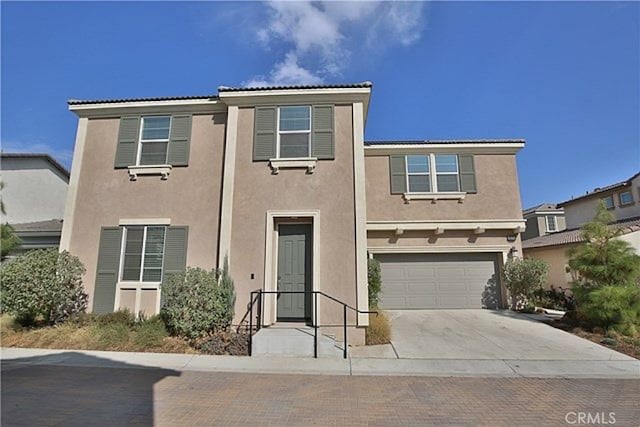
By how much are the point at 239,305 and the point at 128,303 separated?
3.18m

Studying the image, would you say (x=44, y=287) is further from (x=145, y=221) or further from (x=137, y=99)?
(x=137, y=99)

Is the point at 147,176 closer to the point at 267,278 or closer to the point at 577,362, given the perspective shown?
the point at 267,278

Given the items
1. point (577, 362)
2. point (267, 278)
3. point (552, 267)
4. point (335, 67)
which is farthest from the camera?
point (552, 267)

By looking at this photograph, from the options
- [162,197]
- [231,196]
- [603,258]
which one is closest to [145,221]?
[162,197]

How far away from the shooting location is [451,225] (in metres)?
12.4

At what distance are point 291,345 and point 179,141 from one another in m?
6.72

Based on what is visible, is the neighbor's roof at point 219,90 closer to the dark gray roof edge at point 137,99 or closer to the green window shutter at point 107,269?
the dark gray roof edge at point 137,99

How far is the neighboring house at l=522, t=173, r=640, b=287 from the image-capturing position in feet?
46.4

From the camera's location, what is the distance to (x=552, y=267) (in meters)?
15.5

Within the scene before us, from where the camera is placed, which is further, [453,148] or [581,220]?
[581,220]

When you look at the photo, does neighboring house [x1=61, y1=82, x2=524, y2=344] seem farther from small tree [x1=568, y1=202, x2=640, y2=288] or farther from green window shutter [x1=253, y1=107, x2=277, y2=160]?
small tree [x1=568, y1=202, x2=640, y2=288]

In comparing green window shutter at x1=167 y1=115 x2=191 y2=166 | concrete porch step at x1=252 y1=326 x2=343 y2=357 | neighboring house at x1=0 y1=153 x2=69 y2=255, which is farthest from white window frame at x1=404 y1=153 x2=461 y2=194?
neighboring house at x1=0 y1=153 x2=69 y2=255

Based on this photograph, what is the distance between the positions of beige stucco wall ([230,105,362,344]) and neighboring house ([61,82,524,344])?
0.09 ft

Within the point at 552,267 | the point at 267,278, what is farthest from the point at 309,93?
the point at 552,267
